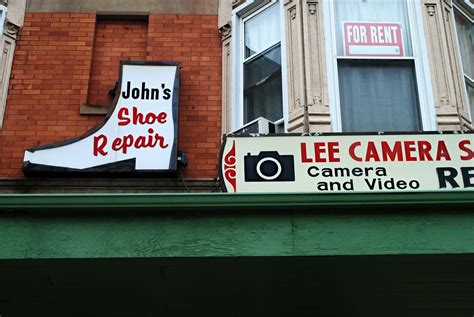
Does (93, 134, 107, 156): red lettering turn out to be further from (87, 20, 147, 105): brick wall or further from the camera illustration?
the camera illustration

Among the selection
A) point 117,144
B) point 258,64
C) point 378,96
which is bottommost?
point 117,144

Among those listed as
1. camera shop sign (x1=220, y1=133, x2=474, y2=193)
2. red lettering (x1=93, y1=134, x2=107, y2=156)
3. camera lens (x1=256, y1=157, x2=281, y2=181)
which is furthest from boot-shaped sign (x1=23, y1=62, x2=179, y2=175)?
camera lens (x1=256, y1=157, x2=281, y2=181)

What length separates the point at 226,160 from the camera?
723 cm

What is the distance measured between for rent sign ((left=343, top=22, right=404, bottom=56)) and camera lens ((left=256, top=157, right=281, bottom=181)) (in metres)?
2.21

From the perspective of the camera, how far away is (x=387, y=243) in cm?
588

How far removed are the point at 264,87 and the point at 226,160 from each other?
2.09 m

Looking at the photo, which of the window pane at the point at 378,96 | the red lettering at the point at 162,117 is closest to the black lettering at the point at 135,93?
the red lettering at the point at 162,117

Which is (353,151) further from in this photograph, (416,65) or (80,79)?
(80,79)

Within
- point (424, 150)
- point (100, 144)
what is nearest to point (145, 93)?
point (100, 144)

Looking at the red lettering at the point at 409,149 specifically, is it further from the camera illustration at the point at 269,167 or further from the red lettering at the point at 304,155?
the camera illustration at the point at 269,167

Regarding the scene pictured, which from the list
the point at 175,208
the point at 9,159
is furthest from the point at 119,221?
the point at 9,159

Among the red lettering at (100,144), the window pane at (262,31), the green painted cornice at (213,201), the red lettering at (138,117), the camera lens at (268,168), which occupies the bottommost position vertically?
the green painted cornice at (213,201)

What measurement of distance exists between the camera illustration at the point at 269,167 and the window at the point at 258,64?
1382 millimetres

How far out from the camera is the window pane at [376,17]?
28.7ft
